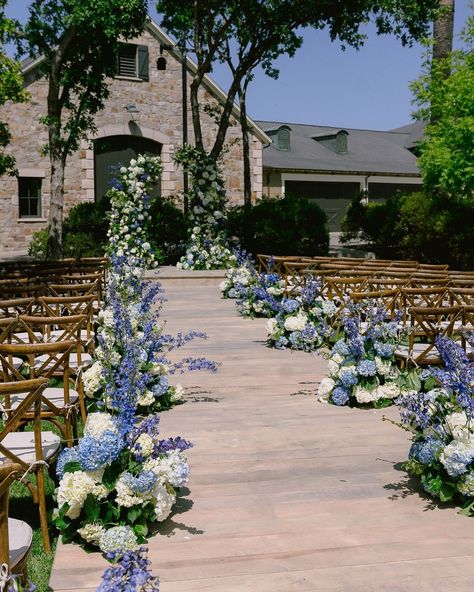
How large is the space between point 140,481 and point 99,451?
0.80 feet

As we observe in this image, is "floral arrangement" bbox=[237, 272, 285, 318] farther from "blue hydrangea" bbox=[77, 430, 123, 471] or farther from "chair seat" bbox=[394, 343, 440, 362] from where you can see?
"blue hydrangea" bbox=[77, 430, 123, 471]

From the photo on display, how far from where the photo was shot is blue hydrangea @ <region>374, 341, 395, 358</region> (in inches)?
237

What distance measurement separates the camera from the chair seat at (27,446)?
372cm

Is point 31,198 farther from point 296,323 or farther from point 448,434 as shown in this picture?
point 448,434

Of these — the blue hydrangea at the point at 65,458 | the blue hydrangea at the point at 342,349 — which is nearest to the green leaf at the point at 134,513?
the blue hydrangea at the point at 65,458

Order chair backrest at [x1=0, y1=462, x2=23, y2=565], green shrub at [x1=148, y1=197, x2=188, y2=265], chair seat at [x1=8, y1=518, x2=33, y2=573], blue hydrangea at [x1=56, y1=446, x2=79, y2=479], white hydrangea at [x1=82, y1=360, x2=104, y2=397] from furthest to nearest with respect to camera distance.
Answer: green shrub at [x1=148, y1=197, x2=188, y2=265] < white hydrangea at [x1=82, y1=360, x2=104, y2=397] < blue hydrangea at [x1=56, y1=446, x2=79, y2=479] < chair seat at [x1=8, y1=518, x2=33, y2=573] < chair backrest at [x1=0, y1=462, x2=23, y2=565]

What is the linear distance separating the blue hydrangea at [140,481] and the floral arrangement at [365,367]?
278 centimetres

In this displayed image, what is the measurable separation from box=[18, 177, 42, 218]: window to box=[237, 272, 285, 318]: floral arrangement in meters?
14.7

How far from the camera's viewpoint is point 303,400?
20.6 ft

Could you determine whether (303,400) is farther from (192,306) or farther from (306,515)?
(192,306)

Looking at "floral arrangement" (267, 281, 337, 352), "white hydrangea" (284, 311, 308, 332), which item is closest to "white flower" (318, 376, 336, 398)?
"floral arrangement" (267, 281, 337, 352)

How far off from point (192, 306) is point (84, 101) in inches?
304

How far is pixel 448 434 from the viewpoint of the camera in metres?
4.02

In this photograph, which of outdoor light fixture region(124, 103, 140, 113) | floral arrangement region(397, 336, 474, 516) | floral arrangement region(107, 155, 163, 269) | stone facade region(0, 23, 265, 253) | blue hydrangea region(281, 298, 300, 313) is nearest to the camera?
floral arrangement region(397, 336, 474, 516)
